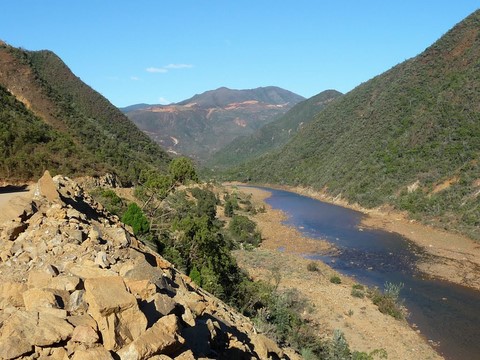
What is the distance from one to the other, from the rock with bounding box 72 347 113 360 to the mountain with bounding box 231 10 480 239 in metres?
37.2

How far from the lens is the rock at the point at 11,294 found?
487 centimetres

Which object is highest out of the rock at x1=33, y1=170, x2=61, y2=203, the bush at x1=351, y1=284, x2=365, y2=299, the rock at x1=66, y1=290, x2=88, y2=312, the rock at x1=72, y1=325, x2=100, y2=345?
the rock at x1=33, y1=170, x2=61, y2=203

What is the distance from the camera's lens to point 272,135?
173750 mm

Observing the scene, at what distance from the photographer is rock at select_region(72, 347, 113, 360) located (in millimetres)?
4020

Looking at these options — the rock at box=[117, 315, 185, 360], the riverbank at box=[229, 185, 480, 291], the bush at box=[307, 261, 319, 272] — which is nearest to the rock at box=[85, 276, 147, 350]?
the rock at box=[117, 315, 185, 360]

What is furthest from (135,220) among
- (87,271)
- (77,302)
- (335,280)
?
(335,280)

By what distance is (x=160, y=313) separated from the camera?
520 cm

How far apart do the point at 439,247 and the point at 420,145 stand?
77.4 feet

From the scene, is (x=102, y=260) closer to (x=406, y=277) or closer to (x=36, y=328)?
(x=36, y=328)

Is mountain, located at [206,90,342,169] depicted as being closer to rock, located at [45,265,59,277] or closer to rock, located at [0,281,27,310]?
rock, located at [45,265,59,277]

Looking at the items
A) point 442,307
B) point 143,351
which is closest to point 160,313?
point 143,351

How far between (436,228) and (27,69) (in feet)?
155

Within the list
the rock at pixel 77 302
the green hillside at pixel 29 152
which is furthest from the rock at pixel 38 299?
the green hillside at pixel 29 152

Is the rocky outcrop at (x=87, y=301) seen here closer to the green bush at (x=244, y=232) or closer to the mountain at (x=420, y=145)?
the green bush at (x=244, y=232)
